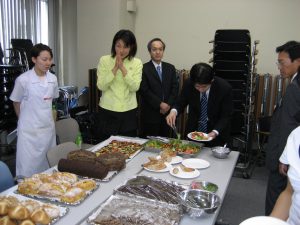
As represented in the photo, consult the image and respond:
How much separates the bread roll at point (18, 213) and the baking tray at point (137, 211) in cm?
24

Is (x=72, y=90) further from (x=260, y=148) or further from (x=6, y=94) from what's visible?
(x=260, y=148)

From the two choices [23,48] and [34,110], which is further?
[23,48]

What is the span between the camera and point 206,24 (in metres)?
4.60

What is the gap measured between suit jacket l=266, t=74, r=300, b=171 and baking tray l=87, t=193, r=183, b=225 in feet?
3.19

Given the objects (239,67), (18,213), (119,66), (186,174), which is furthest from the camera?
(239,67)

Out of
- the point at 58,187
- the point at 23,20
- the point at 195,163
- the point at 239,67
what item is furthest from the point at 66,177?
the point at 23,20

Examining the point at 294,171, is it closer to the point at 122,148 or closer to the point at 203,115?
the point at 122,148

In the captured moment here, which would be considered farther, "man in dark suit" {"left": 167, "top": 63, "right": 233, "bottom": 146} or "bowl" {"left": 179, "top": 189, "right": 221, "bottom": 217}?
"man in dark suit" {"left": 167, "top": 63, "right": 233, "bottom": 146}

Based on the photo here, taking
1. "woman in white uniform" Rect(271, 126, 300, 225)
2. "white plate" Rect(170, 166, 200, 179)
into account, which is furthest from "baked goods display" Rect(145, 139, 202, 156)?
"woman in white uniform" Rect(271, 126, 300, 225)

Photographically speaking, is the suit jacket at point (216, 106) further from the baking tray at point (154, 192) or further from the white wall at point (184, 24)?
the white wall at point (184, 24)

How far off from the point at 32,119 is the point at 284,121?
70.8 inches

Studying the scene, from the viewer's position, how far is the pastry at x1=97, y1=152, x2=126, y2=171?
1.84 metres

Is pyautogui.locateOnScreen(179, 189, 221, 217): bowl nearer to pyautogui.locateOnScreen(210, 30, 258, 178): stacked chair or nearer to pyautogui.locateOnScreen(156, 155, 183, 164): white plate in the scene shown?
pyautogui.locateOnScreen(156, 155, 183, 164): white plate

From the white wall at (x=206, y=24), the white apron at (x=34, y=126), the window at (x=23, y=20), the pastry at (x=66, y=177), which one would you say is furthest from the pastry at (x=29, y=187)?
the white wall at (x=206, y=24)
